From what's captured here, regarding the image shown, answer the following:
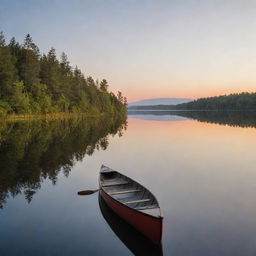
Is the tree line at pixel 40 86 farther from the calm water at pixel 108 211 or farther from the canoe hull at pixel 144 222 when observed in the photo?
the canoe hull at pixel 144 222

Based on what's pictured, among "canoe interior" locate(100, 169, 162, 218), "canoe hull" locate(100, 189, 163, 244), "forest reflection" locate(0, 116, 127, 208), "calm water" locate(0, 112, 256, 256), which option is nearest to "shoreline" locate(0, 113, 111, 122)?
"forest reflection" locate(0, 116, 127, 208)

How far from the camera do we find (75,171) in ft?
72.5

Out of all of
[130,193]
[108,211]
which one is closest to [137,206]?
[108,211]

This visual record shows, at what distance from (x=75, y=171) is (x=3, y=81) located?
49.9 m

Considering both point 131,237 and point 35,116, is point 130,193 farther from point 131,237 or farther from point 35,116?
point 35,116

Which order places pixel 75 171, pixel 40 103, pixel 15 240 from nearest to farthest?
pixel 15 240
pixel 75 171
pixel 40 103

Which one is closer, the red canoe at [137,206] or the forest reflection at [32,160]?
the red canoe at [137,206]

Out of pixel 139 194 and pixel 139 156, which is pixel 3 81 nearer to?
pixel 139 156

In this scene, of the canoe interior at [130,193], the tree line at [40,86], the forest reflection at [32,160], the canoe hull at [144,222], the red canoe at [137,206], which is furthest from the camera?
the tree line at [40,86]

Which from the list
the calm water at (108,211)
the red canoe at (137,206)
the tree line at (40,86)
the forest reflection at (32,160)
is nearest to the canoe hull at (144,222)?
the red canoe at (137,206)

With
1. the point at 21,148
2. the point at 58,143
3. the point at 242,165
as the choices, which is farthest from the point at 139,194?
the point at 58,143

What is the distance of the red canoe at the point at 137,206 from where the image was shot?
9656mm

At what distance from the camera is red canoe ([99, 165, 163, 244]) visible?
380 inches

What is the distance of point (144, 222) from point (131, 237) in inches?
46.5
